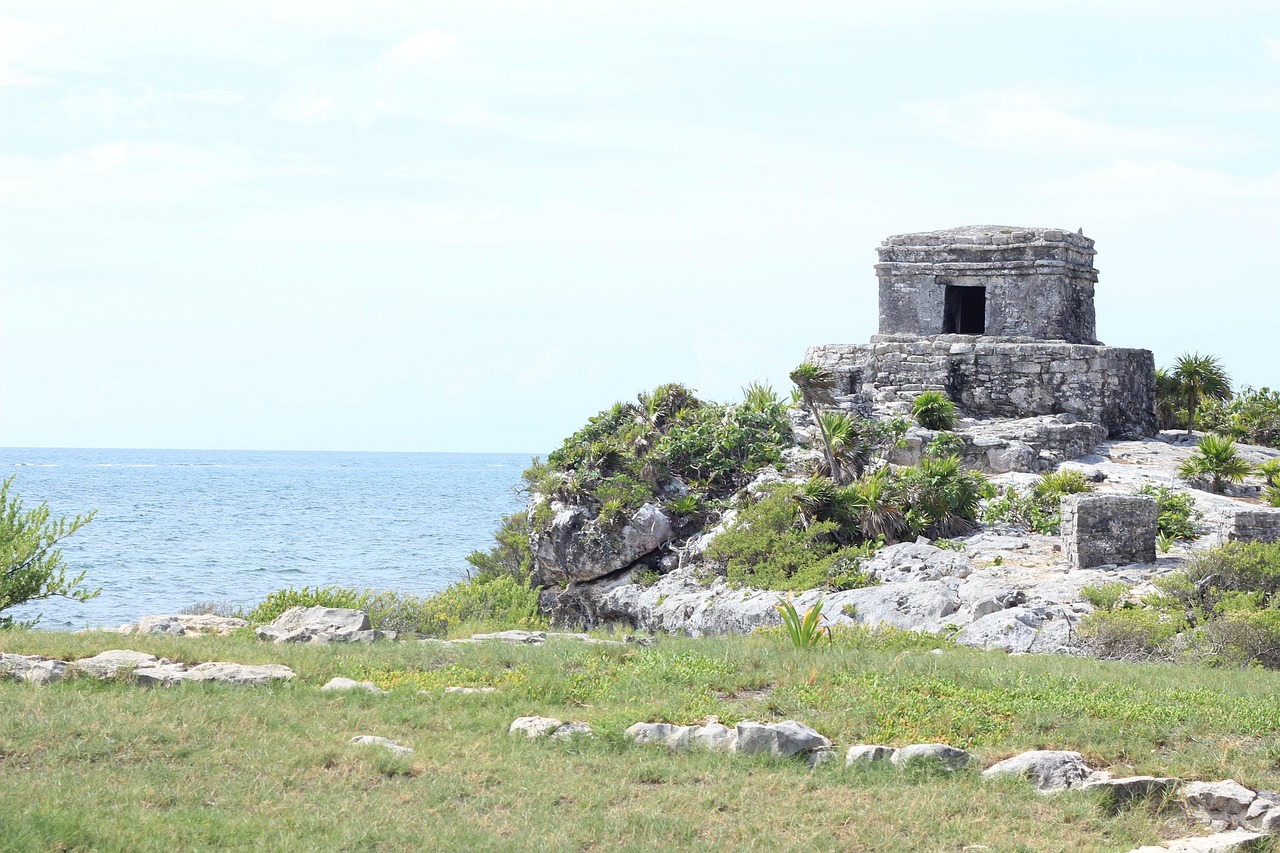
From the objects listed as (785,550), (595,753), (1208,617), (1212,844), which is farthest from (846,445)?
(1212,844)

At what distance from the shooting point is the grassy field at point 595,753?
21.7 feet

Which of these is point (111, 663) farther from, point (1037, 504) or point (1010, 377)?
point (1010, 377)

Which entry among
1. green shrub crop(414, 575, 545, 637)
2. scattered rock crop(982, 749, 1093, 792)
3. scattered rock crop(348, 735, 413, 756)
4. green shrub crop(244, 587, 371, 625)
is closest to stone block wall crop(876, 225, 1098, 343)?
green shrub crop(414, 575, 545, 637)

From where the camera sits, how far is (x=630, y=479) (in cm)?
2077

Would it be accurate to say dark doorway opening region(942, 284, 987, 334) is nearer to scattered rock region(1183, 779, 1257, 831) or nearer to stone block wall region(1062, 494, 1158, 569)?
stone block wall region(1062, 494, 1158, 569)

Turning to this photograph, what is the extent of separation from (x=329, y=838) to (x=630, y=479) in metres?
14.5

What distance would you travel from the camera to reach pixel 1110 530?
15.2m

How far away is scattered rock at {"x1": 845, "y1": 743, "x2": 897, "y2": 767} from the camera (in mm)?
7777

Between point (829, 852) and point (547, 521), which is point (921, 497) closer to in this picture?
point (547, 521)

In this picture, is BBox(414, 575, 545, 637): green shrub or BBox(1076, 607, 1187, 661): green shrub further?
BBox(414, 575, 545, 637): green shrub

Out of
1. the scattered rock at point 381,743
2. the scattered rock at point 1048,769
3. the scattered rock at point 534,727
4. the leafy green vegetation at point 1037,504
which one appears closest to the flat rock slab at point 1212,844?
the scattered rock at point 1048,769

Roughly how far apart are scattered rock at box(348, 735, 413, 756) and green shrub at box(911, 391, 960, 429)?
15476 mm

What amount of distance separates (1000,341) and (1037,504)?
5.71m

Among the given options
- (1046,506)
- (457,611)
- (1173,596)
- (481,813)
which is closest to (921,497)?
(1046,506)
